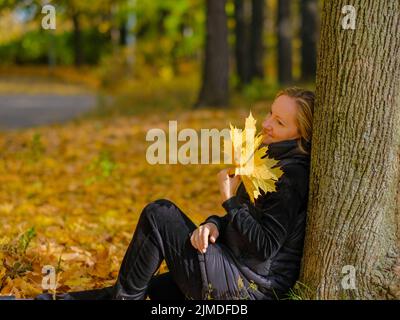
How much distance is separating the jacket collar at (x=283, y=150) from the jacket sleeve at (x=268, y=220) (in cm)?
13

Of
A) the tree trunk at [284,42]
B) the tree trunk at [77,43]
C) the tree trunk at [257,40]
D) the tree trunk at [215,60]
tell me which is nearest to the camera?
the tree trunk at [215,60]

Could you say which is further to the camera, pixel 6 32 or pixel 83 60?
pixel 6 32

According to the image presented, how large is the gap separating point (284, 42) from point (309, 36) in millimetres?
598

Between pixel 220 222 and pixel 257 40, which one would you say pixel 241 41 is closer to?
pixel 257 40

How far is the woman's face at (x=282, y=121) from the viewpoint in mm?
3334

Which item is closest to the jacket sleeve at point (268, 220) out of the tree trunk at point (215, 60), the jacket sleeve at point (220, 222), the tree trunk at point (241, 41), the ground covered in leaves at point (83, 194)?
the jacket sleeve at point (220, 222)

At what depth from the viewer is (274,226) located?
124 inches

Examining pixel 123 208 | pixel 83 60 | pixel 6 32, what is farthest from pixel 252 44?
pixel 6 32

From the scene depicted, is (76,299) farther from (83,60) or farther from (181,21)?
(83,60)

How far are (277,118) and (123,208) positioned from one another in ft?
10.3

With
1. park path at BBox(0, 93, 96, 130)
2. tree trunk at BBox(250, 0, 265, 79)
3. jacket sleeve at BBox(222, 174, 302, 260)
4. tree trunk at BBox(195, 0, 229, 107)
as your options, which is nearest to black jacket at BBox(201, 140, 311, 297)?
jacket sleeve at BBox(222, 174, 302, 260)

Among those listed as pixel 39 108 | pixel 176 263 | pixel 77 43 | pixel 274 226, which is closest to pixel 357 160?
pixel 274 226

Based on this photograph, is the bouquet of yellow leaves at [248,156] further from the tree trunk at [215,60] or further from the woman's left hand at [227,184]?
the tree trunk at [215,60]
